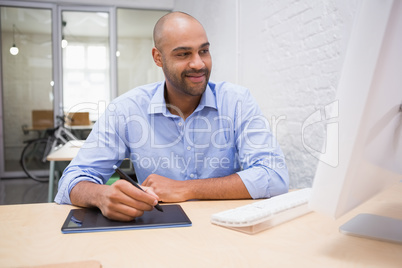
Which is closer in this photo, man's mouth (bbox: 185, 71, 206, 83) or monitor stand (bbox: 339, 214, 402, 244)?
monitor stand (bbox: 339, 214, 402, 244)

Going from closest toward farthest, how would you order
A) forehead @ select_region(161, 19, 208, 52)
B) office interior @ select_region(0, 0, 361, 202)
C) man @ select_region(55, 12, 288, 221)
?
1. man @ select_region(55, 12, 288, 221)
2. forehead @ select_region(161, 19, 208, 52)
3. office interior @ select_region(0, 0, 361, 202)

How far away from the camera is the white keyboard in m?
0.69

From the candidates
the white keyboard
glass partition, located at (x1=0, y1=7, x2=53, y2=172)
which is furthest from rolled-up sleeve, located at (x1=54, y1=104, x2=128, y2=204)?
glass partition, located at (x1=0, y1=7, x2=53, y2=172)

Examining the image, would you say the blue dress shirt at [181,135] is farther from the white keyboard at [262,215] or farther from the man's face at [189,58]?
the white keyboard at [262,215]

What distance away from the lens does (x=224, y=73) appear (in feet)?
11.6

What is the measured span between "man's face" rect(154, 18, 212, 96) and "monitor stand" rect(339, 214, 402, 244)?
34.5 inches

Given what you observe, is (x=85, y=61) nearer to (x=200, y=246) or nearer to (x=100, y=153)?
(x=100, y=153)

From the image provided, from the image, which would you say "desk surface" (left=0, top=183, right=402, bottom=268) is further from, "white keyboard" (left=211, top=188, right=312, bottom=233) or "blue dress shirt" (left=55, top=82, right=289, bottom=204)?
"blue dress shirt" (left=55, top=82, right=289, bottom=204)

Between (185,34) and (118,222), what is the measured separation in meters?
0.93

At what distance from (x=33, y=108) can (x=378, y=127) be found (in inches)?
221

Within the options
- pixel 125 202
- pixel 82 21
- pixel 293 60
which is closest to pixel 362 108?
pixel 125 202

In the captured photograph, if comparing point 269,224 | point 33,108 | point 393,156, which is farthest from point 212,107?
point 33,108

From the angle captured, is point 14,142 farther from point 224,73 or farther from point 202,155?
point 202,155

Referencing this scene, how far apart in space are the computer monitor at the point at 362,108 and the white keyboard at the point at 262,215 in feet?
0.63
